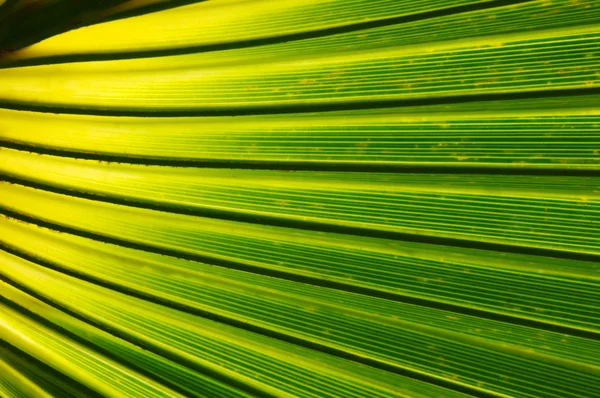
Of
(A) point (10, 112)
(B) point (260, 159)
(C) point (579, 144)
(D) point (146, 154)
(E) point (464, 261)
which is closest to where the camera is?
(C) point (579, 144)

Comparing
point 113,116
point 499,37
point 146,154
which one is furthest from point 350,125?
point 113,116

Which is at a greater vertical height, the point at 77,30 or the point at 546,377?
the point at 77,30

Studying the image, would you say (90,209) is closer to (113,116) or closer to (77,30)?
(113,116)

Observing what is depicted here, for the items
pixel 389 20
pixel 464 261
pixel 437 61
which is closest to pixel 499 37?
pixel 437 61

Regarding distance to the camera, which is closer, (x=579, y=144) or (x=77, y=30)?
(x=579, y=144)

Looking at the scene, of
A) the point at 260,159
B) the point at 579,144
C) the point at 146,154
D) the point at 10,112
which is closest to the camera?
the point at 579,144

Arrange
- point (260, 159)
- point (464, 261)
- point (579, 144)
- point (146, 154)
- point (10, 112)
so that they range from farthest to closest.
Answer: point (10, 112), point (146, 154), point (260, 159), point (464, 261), point (579, 144)

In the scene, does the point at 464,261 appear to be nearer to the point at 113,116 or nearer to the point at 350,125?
the point at 350,125

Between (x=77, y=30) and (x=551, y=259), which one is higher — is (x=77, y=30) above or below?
above

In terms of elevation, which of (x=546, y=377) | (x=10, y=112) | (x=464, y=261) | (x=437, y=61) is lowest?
(x=546, y=377)
